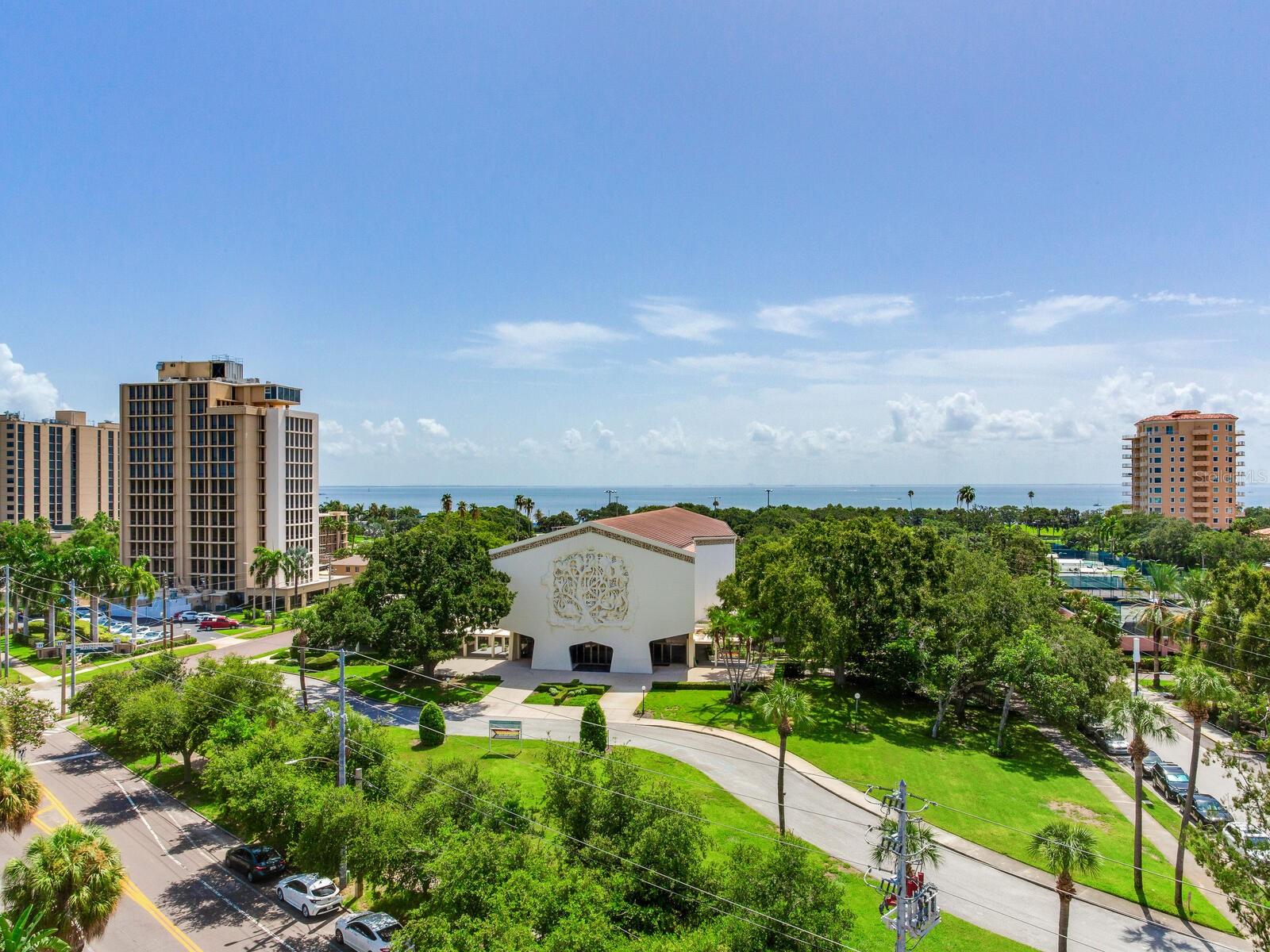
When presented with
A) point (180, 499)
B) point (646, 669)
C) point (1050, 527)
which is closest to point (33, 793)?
point (646, 669)

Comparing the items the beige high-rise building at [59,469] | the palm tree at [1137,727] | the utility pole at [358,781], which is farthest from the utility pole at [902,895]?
the beige high-rise building at [59,469]

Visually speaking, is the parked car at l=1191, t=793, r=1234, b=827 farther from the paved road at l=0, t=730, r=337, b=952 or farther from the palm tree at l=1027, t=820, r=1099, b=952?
the paved road at l=0, t=730, r=337, b=952

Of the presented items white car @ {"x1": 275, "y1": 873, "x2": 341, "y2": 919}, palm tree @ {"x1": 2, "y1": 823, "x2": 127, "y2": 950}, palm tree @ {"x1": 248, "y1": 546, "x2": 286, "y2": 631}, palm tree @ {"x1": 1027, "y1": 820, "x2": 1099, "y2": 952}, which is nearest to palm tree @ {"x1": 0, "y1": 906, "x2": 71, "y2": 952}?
palm tree @ {"x1": 2, "y1": 823, "x2": 127, "y2": 950}

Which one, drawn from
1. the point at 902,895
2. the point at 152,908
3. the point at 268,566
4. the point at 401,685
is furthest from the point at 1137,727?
the point at 268,566

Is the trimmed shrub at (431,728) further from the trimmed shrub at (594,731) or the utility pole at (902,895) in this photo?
the utility pole at (902,895)

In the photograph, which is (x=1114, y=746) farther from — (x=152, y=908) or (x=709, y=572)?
(x=152, y=908)

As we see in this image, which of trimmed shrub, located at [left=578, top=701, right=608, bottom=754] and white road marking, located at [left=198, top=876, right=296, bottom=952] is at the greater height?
trimmed shrub, located at [left=578, top=701, right=608, bottom=754]
